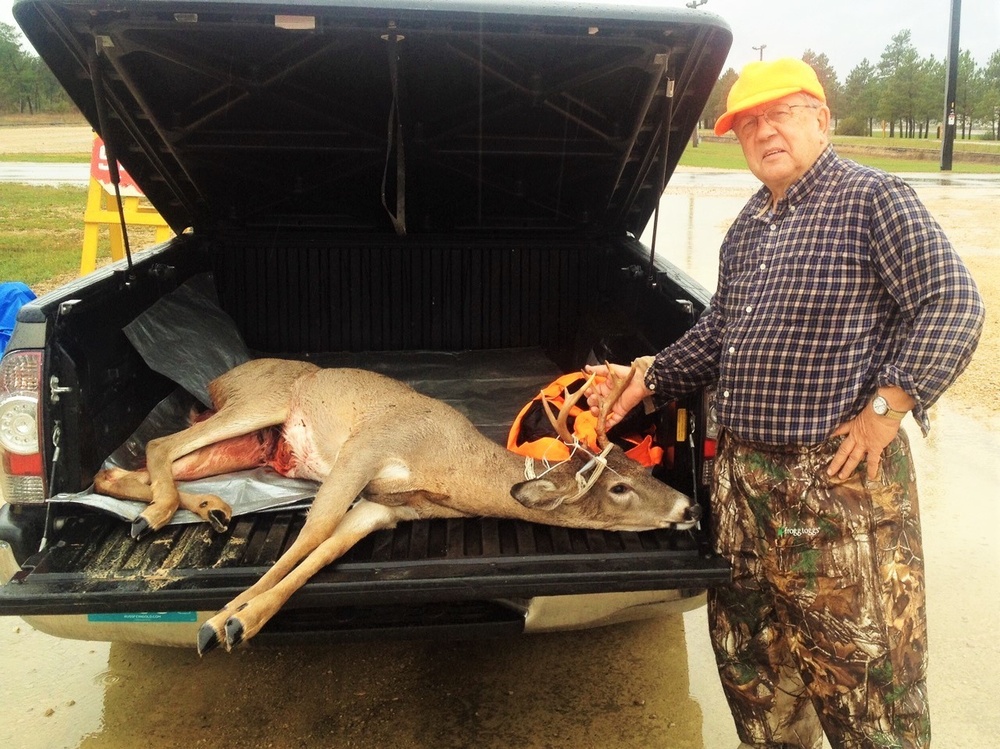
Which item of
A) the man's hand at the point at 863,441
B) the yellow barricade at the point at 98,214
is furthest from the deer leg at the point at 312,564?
the yellow barricade at the point at 98,214

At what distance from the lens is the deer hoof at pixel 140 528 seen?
2.97 metres

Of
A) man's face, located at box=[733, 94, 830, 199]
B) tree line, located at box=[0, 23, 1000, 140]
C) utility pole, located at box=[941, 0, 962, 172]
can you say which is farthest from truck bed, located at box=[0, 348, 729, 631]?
tree line, located at box=[0, 23, 1000, 140]

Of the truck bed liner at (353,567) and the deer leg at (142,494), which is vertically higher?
the deer leg at (142,494)

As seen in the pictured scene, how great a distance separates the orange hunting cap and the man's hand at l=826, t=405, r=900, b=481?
0.97 metres

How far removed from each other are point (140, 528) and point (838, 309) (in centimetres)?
241

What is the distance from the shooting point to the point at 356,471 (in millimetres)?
3344

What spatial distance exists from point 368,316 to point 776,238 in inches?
126

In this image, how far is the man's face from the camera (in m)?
2.62

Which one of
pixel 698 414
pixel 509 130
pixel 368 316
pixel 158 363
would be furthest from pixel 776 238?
pixel 368 316

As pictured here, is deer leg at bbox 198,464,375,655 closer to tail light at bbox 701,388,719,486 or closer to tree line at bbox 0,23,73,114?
tail light at bbox 701,388,719,486

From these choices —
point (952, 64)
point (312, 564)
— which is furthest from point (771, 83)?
point (952, 64)

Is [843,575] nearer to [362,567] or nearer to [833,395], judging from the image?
[833,395]

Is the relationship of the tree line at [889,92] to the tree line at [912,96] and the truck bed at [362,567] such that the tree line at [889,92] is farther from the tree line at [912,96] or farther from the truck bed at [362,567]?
the truck bed at [362,567]

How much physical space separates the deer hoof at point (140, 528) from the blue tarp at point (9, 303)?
13.9 ft
